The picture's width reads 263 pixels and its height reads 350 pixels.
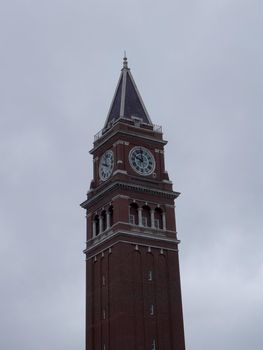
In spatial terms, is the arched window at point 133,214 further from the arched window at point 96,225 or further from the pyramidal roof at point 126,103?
the pyramidal roof at point 126,103

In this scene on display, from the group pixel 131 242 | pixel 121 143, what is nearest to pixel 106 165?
pixel 121 143

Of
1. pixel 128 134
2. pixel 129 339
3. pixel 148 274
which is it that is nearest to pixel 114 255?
pixel 148 274

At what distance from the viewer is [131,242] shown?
8369cm

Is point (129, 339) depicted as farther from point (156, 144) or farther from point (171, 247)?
point (156, 144)

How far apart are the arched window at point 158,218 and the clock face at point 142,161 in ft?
16.6

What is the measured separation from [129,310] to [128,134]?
76.3 ft

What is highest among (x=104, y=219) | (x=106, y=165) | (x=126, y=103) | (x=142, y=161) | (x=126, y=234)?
(x=126, y=103)

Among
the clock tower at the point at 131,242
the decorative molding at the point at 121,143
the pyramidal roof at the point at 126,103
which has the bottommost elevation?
the clock tower at the point at 131,242

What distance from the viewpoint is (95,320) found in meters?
84.4

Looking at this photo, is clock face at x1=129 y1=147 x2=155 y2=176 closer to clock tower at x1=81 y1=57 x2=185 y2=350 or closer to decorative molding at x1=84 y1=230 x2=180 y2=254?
clock tower at x1=81 y1=57 x2=185 y2=350

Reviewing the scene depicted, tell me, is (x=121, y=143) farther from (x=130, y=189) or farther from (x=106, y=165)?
(x=130, y=189)

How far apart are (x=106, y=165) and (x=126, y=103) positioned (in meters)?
9.67

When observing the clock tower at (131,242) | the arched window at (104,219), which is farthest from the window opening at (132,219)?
the arched window at (104,219)

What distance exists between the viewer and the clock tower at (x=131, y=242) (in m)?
80.5
